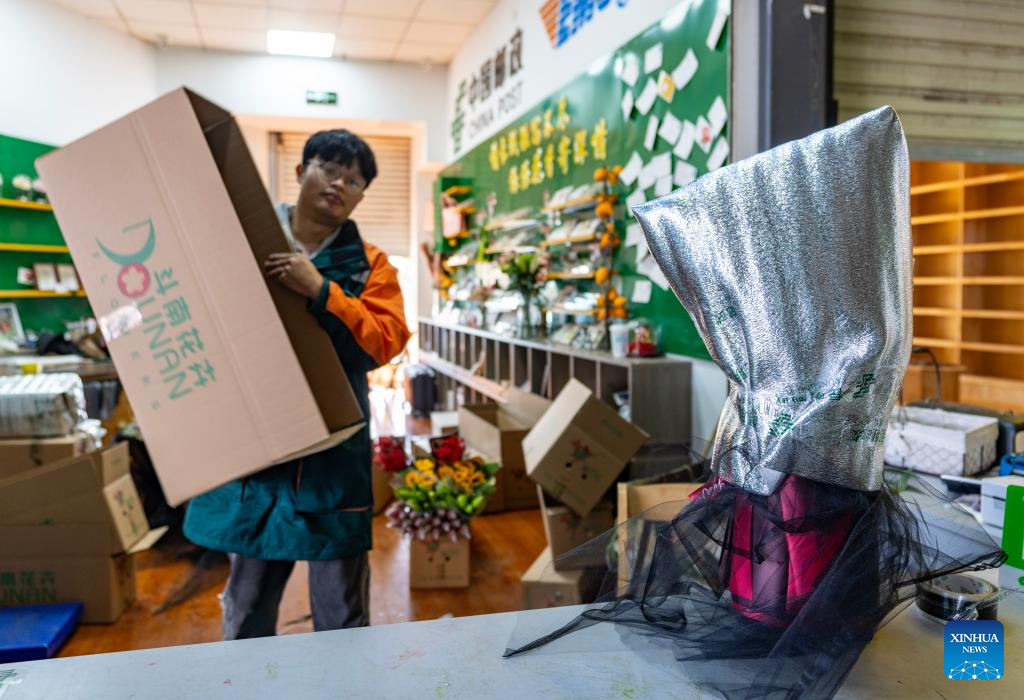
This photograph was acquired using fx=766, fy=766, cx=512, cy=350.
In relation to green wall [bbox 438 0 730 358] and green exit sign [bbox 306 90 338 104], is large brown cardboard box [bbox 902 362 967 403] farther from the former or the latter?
green exit sign [bbox 306 90 338 104]

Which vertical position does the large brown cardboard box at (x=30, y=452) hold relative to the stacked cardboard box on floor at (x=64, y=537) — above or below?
above

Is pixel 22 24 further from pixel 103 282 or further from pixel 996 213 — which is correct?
pixel 996 213

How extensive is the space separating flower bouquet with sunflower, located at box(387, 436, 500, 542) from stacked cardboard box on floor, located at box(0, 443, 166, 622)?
3.34ft

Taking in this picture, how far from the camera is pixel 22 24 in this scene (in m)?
6.18

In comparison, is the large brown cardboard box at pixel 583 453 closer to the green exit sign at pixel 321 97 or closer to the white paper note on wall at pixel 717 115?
the white paper note on wall at pixel 717 115

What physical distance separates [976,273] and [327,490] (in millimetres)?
5148

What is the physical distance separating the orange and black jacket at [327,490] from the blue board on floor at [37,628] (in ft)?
3.35

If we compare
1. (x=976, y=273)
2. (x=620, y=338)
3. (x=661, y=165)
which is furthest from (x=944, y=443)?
(x=976, y=273)

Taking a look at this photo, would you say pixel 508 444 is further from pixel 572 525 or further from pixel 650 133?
pixel 650 133

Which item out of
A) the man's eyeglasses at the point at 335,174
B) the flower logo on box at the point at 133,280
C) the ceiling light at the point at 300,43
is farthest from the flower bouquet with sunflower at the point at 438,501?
the ceiling light at the point at 300,43

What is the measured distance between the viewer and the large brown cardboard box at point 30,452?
273cm

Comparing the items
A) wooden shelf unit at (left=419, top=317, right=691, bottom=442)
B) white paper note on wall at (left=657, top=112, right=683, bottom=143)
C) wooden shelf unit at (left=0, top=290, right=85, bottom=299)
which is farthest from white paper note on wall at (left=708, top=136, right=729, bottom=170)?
wooden shelf unit at (left=0, top=290, right=85, bottom=299)

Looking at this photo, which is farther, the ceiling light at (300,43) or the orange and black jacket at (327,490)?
the ceiling light at (300,43)

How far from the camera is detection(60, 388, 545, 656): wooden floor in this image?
260 centimetres
